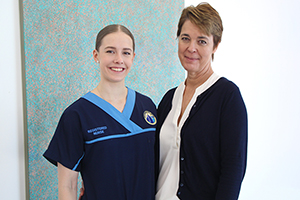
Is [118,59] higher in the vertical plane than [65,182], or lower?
higher

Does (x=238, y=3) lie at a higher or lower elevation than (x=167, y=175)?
higher

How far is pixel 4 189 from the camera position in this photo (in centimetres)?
142

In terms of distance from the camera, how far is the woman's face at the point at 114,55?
1112 millimetres

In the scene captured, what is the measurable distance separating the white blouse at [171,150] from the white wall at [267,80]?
3.83 feet

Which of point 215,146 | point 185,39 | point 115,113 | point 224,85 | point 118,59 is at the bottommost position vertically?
point 215,146

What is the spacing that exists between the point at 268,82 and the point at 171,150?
63.3 inches

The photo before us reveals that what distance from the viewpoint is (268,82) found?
2357 millimetres

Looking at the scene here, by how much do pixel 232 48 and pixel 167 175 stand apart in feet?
5.04

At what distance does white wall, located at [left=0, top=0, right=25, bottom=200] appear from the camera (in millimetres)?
1409

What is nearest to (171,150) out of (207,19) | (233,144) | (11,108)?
(233,144)

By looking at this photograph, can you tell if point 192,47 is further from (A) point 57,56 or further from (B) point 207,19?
(A) point 57,56

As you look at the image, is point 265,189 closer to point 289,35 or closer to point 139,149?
point 289,35

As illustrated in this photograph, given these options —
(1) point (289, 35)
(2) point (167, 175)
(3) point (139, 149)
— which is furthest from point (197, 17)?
(1) point (289, 35)

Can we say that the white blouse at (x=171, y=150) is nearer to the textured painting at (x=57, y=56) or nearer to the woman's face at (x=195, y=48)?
the woman's face at (x=195, y=48)
